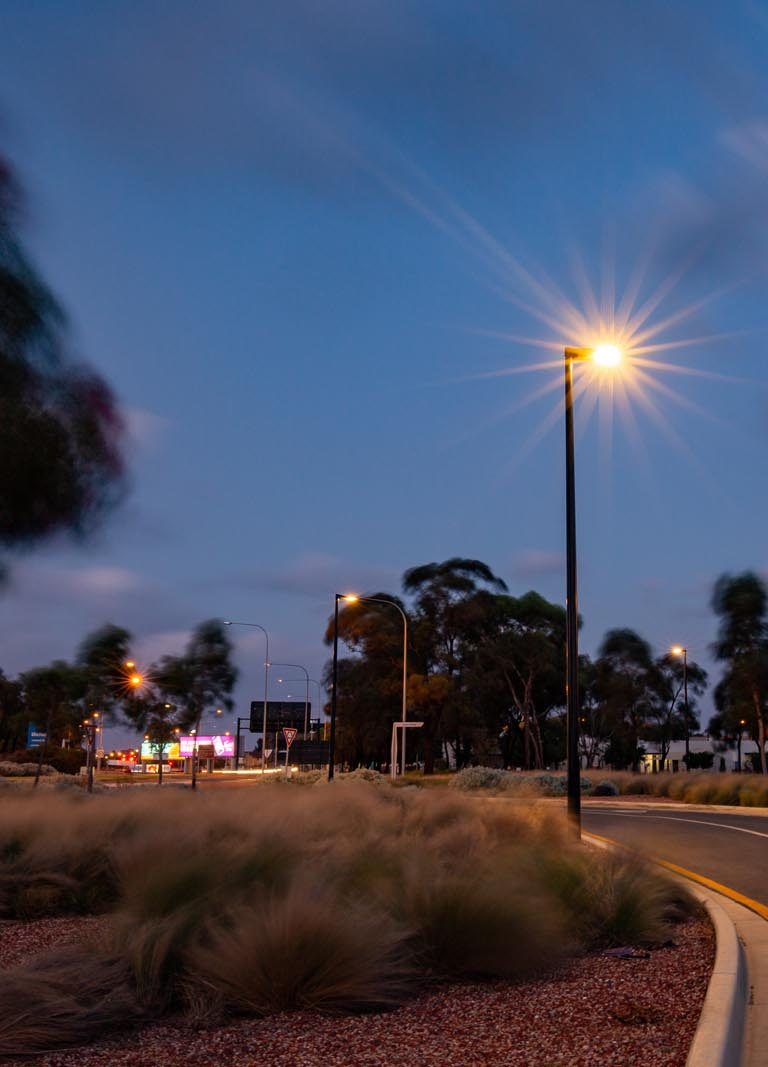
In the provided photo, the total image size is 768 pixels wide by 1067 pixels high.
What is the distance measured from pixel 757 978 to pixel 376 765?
79.1 metres

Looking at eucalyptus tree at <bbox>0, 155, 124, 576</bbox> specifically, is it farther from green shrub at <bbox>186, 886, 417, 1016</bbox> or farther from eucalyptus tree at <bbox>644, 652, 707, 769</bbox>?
eucalyptus tree at <bbox>644, 652, 707, 769</bbox>

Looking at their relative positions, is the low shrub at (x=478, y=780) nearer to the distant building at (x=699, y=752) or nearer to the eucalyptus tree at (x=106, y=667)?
the eucalyptus tree at (x=106, y=667)

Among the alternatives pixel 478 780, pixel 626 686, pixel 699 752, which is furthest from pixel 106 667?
pixel 699 752

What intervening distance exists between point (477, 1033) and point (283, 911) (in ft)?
4.64

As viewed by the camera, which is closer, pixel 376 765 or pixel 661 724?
pixel 661 724

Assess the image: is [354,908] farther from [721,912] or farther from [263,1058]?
[721,912]

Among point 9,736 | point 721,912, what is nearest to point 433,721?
point 9,736

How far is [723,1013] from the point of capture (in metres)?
5.77

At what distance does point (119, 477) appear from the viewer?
31.3 ft

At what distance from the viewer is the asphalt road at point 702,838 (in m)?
13.6

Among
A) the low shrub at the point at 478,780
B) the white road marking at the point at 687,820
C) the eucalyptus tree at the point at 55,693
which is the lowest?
the white road marking at the point at 687,820

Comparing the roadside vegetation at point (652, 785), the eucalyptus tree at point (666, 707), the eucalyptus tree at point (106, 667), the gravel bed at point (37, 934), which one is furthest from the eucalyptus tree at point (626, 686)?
the gravel bed at point (37, 934)

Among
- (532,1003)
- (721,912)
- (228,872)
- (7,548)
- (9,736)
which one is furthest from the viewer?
(9,736)

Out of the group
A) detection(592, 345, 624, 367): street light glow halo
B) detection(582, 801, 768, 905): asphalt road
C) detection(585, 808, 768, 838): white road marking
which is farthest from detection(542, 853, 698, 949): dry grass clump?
detection(585, 808, 768, 838): white road marking
